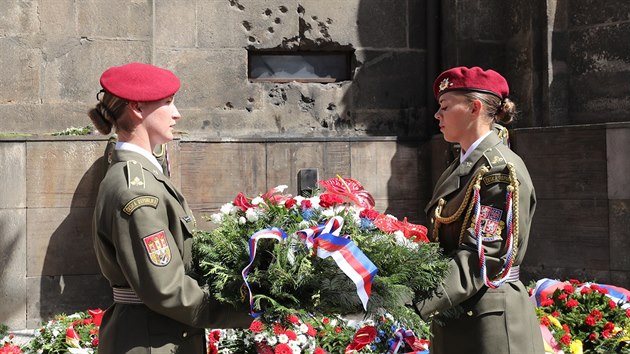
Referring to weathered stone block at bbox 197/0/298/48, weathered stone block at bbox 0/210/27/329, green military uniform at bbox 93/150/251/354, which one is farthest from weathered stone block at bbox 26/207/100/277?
green military uniform at bbox 93/150/251/354

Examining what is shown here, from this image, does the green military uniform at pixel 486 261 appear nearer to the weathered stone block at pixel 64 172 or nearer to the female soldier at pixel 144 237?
the female soldier at pixel 144 237

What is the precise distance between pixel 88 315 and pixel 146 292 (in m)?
3.28

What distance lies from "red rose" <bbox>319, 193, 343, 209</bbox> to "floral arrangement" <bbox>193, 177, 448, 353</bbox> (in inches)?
1.9

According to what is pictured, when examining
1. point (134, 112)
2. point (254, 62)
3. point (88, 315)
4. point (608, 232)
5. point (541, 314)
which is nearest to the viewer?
point (134, 112)

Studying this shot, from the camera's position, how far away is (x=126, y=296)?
122 inches

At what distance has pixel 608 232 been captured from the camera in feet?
24.1

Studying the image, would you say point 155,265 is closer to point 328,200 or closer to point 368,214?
point 328,200

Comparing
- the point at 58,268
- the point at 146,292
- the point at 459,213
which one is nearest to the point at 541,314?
the point at 459,213

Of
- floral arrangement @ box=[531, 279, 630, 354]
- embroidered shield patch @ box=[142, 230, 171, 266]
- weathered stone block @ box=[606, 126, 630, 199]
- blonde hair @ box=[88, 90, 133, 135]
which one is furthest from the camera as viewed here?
weathered stone block @ box=[606, 126, 630, 199]

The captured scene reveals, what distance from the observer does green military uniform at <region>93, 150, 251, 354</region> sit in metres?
2.92

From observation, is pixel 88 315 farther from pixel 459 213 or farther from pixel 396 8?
pixel 396 8

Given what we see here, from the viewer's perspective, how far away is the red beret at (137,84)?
122 inches

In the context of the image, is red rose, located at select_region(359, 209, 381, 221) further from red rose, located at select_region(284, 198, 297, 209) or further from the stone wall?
the stone wall

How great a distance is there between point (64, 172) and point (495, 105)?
5.25 meters
